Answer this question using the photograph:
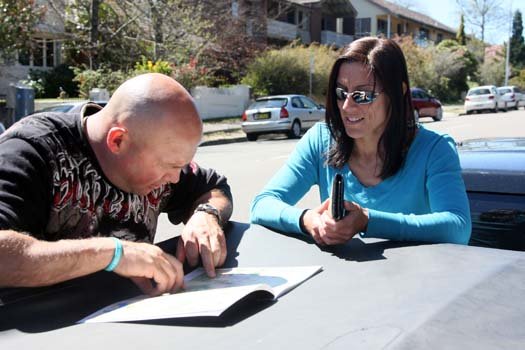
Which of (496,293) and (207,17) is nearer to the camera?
(496,293)

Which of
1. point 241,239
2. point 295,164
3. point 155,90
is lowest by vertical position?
point 241,239

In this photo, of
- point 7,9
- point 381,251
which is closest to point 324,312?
point 381,251

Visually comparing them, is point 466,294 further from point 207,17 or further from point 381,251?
point 207,17

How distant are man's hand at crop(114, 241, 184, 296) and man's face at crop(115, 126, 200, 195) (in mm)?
308

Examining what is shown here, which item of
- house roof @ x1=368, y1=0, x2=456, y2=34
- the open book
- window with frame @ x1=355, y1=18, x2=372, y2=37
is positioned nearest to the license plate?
the open book

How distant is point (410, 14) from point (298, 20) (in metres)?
19.6

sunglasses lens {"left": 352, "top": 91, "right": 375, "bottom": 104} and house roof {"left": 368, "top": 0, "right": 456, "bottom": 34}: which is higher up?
house roof {"left": 368, "top": 0, "right": 456, "bottom": 34}

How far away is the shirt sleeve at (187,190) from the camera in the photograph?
2539 mm

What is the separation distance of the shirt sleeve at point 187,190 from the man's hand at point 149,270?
0.81 m

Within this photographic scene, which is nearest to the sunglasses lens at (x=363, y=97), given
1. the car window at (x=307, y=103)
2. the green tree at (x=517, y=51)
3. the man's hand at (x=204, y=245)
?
the man's hand at (x=204, y=245)

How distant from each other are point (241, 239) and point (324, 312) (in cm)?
82

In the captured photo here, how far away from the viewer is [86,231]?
6.59 ft

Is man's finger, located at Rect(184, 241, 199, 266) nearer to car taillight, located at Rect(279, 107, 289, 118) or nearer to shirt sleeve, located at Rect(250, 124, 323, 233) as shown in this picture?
shirt sleeve, located at Rect(250, 124, 323, 233)

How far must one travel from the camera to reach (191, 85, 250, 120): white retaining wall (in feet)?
83.3
